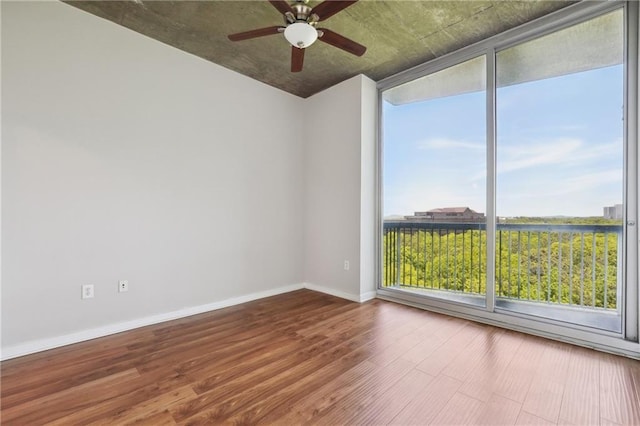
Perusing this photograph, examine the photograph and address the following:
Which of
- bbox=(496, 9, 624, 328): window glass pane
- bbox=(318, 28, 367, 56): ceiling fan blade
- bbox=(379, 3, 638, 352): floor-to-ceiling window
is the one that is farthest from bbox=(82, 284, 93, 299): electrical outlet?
bbox=(496, 9, 624, 328): window glass pane

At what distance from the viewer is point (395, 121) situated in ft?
11.8

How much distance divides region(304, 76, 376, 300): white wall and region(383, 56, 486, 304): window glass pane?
29 cm

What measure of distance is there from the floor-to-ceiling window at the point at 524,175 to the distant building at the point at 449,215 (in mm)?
11

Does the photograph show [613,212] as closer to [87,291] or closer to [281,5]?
[281,5]

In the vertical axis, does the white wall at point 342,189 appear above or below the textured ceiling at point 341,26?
below

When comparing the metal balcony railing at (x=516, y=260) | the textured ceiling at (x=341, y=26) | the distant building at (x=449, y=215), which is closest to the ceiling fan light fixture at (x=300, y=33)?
the textured ceiling at (x=341, y=26)

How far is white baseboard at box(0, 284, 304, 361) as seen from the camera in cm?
208

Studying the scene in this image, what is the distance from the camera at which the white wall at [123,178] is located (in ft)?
6.93

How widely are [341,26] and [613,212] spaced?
274 cm

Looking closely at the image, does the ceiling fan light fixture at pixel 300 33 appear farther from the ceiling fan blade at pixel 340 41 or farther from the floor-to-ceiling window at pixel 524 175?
the floor-to-ceiling window at pixel 524 175

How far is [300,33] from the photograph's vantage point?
194 centimetres

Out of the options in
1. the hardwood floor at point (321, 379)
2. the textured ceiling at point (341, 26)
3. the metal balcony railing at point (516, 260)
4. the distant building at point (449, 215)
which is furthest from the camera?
the distant building at point (449, 215)

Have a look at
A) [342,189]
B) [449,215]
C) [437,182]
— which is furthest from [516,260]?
[342,189]

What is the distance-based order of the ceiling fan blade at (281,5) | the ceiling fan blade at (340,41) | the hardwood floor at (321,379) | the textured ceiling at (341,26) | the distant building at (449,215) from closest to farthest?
the hardwood floor at (321,379) → the ceiling fan blade at (281,5) → the ceiling fan blade at (340,41) → the textured ceiling at (341,26) → the distant building at (449,215)
